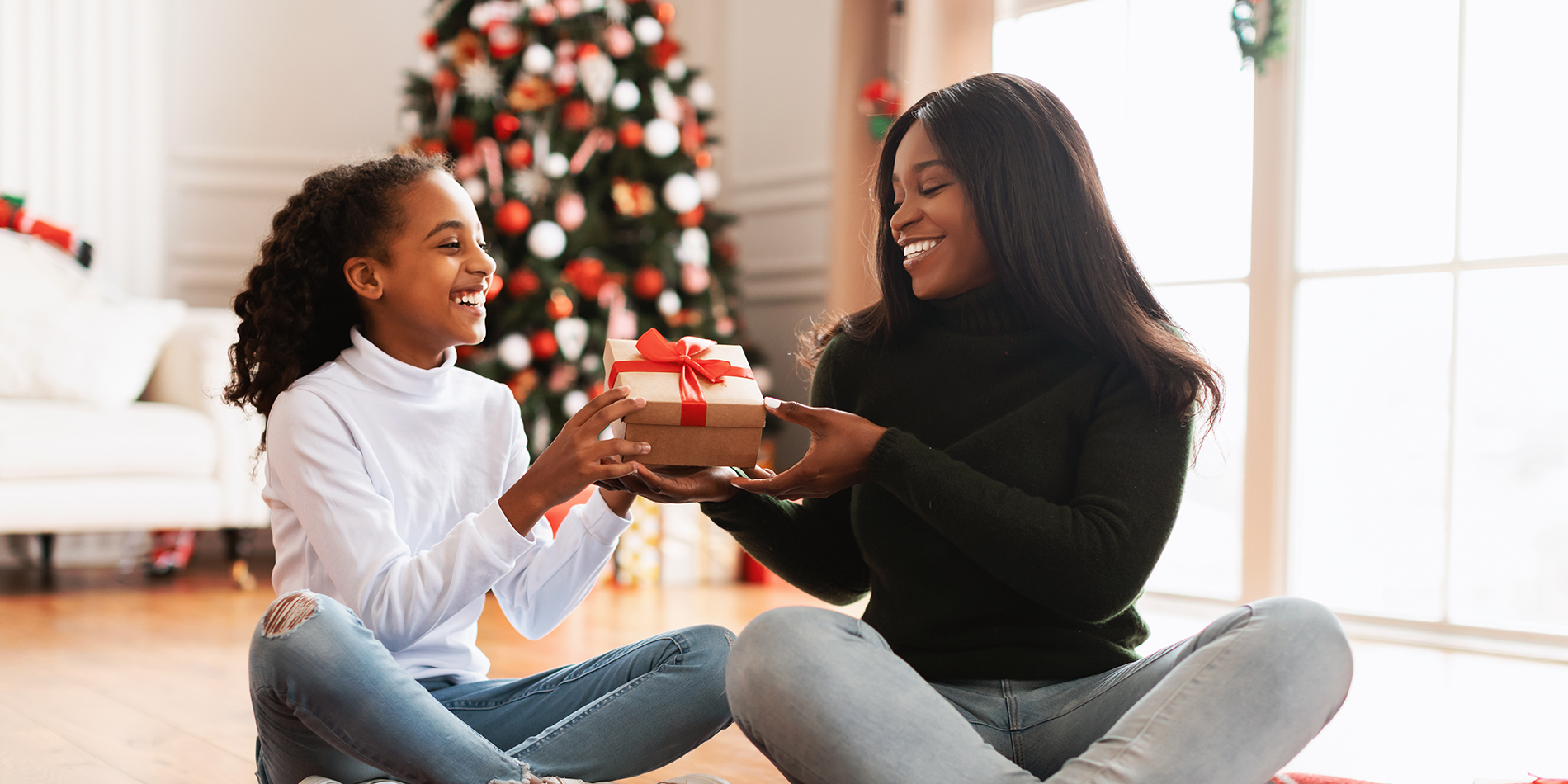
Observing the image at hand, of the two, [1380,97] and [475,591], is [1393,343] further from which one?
[475,591]

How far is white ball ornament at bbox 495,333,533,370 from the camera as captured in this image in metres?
3.50

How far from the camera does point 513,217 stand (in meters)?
3.54

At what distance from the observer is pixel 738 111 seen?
455cm

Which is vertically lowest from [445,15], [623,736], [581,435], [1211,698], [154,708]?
[154,708]

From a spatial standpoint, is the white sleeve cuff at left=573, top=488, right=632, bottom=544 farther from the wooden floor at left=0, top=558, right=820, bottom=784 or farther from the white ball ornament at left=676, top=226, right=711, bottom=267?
the white ball ornament at left=676, top=226, right=711, bottom=267

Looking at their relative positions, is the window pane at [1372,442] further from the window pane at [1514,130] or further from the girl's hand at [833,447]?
the girl's hand at [833,447]

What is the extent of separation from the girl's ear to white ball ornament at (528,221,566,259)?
6.88 ft

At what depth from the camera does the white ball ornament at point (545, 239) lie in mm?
3545

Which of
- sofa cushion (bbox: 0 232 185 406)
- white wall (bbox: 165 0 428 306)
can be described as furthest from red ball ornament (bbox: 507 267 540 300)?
white wall (bbox: 165 0 428 306)

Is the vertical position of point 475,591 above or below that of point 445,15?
below

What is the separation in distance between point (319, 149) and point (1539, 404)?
12.7 feet

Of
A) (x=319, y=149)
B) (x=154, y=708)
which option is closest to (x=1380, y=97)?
(x=154, y=708)

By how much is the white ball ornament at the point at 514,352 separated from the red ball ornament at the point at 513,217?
0.31 metres

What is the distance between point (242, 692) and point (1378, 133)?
9.23ft
